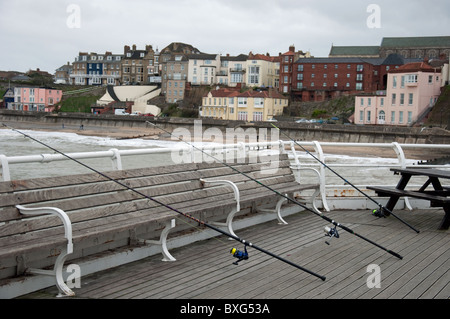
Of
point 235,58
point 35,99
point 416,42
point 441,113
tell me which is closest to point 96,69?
point 35,99

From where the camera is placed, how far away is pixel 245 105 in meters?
76.8

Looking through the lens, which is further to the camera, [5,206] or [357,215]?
[357,215]

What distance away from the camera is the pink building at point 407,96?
2354 inches

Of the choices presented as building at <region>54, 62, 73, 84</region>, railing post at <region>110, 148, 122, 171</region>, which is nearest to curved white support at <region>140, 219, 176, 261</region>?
railing post at <region>110, 148, 122, 171</region>

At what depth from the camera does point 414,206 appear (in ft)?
28.4

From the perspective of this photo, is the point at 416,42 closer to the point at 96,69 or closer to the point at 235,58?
the point at 235,58

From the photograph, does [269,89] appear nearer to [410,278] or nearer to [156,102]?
[156,102]

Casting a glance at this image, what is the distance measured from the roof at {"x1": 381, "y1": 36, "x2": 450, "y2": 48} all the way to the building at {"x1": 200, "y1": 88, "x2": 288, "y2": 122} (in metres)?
34.7

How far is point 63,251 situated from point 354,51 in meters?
104

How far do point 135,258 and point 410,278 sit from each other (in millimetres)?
2512

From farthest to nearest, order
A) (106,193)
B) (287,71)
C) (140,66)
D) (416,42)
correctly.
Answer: (140,66)
(416,42)
(287,71)
(106,193)

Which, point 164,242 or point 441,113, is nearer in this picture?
point 164,242

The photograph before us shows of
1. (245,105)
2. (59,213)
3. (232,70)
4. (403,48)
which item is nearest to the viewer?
(59,213)
